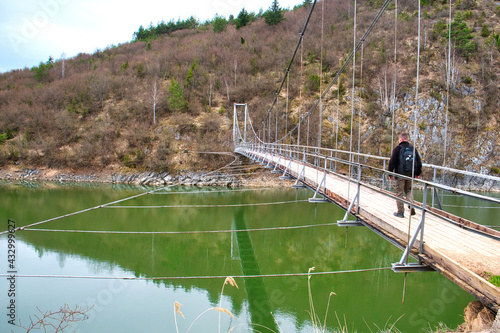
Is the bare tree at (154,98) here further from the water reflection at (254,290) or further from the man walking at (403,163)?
the man walking at (403,163)

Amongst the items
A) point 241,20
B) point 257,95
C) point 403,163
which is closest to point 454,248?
point 403,163

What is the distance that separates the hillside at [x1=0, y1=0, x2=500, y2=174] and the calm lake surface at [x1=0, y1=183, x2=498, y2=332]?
368 inches

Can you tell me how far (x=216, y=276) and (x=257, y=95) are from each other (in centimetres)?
2487

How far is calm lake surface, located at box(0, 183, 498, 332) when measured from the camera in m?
5.62

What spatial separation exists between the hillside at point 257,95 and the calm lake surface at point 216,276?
934 cm

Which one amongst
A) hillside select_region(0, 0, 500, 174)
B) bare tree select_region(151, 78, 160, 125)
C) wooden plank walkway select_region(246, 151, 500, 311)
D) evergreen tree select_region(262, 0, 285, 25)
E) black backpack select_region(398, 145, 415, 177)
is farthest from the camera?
evergreen tree select_region(262, 0, 285, 25)

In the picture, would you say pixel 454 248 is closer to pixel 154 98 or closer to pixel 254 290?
pixel 254 290

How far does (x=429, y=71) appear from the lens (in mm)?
23750

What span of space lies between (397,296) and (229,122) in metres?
22.0

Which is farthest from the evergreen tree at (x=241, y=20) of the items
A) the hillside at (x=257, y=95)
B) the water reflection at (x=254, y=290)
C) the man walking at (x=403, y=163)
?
the man walking at (x=403, y=163)

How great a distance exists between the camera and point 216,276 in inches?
220

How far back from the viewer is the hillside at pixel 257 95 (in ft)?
70.2

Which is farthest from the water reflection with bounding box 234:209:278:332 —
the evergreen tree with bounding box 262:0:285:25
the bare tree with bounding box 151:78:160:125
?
the evergreen tree with bounding box 262:0:285:25

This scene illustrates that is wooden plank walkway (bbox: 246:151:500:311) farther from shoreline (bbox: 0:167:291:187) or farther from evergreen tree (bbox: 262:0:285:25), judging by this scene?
evergreen tree (bbox: 262:0:285:25)
